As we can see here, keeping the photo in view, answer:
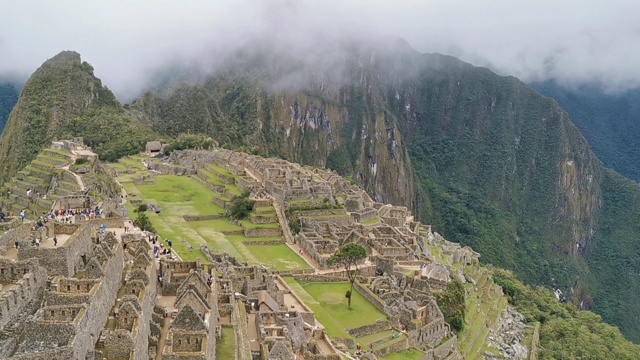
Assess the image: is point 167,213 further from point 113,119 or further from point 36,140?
point 113,119

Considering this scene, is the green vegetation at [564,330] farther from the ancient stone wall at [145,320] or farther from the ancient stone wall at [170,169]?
the ancient stone wall at [170,169]

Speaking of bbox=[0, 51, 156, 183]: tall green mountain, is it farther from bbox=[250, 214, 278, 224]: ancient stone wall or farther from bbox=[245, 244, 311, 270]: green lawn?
bbox=[245, 244, 311, 270]: green lawn

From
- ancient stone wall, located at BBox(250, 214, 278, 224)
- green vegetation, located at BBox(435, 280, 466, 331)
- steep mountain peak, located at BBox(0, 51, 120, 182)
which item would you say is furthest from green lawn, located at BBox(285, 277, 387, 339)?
steep mountain peak, located at BBox(0, 51, 120, 182)

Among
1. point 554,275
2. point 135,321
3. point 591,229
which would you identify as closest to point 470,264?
point 135,321

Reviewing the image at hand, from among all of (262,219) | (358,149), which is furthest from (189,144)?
(358,149)

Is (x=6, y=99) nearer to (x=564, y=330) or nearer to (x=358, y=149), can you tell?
(x=564, y=330)
